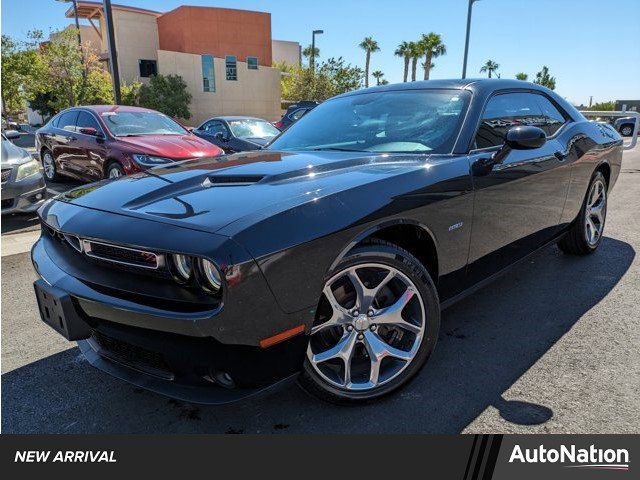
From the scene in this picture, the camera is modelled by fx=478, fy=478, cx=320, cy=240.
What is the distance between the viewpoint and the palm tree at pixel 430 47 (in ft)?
163

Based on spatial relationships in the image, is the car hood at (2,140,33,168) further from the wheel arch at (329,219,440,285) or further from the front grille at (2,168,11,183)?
the wheel arch at (329,219,440,285)

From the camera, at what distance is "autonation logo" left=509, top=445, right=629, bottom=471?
1796mm

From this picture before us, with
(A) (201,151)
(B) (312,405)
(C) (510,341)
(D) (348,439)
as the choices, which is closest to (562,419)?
(C) (510,341)

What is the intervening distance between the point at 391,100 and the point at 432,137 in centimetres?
55

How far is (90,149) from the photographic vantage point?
7402 millimetres

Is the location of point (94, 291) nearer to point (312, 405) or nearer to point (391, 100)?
point (312, 405)

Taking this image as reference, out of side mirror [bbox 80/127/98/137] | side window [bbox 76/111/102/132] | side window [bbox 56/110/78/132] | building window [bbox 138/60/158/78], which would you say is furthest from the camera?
building window [bbox 138/60/158/78]

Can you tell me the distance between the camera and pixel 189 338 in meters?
1.69

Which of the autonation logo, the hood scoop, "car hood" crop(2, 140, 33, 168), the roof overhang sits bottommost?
the autonation logo

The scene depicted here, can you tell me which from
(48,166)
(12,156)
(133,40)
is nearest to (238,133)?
(48,166)

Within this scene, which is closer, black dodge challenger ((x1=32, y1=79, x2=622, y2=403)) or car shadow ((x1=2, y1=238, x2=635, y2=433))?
black dodge challenger ((x1=32, y1=79, x2=622, y2=403))

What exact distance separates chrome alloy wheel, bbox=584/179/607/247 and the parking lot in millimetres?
885

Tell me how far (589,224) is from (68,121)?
806 cm

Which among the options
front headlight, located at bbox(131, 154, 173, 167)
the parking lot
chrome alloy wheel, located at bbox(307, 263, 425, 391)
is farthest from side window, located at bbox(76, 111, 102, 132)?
chrome alloy wheel, located at bbox(307, 263, 425, 391)
